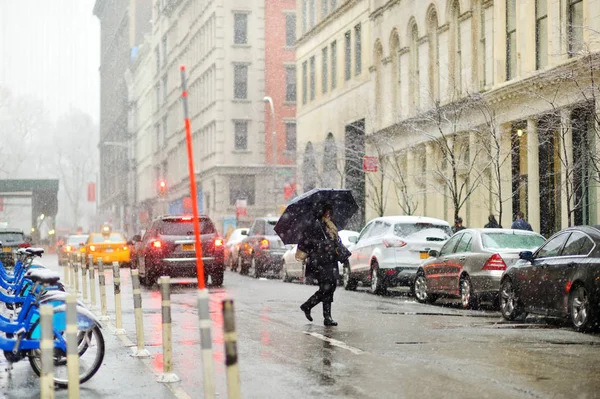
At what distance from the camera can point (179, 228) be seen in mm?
28641

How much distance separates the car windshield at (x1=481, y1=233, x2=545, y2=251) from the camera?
20.0 meters

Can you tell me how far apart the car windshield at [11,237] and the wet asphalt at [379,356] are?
1724cm

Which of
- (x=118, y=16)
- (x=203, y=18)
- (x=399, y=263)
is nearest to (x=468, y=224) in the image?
(x=399, y=263)

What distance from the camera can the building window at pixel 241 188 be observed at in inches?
2990

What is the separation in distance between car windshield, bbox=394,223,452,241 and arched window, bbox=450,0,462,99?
13894 mm

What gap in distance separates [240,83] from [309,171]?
23.1 metres

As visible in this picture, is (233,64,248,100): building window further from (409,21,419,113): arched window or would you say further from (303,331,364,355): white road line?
(303,331,364,355): white road line

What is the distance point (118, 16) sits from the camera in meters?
147

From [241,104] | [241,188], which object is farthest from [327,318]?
[241,104]

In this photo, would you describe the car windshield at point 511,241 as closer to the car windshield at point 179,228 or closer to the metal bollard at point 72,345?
the car windshield at point 179,228

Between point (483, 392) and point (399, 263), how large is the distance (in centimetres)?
1501

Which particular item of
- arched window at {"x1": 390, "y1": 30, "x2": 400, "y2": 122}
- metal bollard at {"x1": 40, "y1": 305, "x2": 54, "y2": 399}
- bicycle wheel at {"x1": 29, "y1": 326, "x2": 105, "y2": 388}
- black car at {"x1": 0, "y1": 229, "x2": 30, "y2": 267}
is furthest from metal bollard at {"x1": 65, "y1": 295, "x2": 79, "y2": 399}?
arched window at {"x1": 390, "y1": 30, "x2": 400, "y2": 122}

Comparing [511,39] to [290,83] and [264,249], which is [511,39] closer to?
[264,249]

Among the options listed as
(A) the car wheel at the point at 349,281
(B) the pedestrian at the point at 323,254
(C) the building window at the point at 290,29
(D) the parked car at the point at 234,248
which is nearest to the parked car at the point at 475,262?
(B) the pedestrian at the point at 323,254
